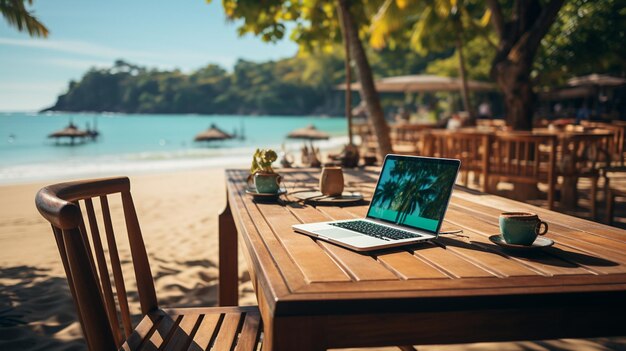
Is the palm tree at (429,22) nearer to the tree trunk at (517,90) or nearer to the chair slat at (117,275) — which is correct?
the tree trunk at (517,90)

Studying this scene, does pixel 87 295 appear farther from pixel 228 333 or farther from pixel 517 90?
pixel 517 90

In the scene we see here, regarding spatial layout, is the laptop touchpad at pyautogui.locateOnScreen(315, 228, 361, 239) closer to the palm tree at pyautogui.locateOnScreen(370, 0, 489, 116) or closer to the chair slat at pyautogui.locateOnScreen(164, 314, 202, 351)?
the chair slat at pyautogui.locateOnScreen(164, 314, 202, 351)

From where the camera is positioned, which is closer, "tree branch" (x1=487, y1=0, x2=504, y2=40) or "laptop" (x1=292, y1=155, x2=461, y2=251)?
"laptop" (x1=292, y1=155, x2=461, y2=251)

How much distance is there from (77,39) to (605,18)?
13744cm

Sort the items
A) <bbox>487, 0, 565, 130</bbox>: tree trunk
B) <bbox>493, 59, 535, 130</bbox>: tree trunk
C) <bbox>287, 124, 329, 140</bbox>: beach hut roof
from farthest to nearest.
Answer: <bbox>287, 124, 329, 140</bbox>: beach hut roof → <bbox>493, 59, 535, 130</bbox>: tree trunk → <bbox>487, 0, 565, 130</bbox>: tree trunk

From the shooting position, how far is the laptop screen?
1.56m

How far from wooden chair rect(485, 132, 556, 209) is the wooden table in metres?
4.08

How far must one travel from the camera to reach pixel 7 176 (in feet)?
56.2

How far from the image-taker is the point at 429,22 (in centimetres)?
1277

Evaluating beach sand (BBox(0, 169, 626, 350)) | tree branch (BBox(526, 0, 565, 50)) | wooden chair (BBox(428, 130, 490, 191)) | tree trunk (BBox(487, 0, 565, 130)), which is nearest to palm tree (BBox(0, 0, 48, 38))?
beach sand (BBox(0, 169, 626, 350))

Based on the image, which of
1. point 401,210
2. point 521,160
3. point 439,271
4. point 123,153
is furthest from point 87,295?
point 123,153

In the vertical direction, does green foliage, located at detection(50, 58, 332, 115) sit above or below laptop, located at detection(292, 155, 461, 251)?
above

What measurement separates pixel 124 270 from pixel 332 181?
9.06 ft

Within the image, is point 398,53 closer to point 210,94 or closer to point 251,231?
point 251,231
